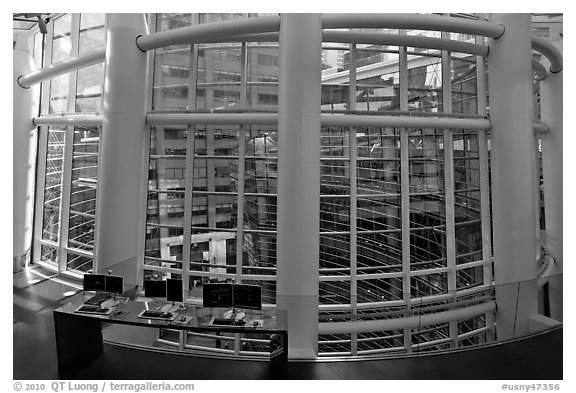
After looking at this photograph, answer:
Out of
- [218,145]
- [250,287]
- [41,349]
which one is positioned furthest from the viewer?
[218,145]

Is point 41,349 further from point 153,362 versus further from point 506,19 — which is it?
point 506,19

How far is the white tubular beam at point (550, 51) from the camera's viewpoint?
10512mm

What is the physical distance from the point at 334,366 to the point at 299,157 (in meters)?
A: 3.44

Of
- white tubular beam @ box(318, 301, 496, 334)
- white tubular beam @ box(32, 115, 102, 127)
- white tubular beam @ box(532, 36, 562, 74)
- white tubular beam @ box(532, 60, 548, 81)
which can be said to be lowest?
white tubular beam @ box(318, 301, 496, 334)

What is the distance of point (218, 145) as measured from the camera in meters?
9.98

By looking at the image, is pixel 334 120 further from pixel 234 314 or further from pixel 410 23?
pixel 234 314

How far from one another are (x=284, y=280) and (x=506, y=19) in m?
7.97

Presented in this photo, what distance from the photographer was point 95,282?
21.9 feet

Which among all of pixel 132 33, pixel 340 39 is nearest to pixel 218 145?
pixel 132 33

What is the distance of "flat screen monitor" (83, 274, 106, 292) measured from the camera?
21.8ft

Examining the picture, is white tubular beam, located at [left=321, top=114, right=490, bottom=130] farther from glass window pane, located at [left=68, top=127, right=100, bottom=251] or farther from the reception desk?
glass window pane, located at [left=68, top=127, right=100, bottom=251]

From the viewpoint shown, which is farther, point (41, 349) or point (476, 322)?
point (476, 322)

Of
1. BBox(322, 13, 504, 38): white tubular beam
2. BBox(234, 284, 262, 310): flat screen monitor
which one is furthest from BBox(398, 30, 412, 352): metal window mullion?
BBox(234, 284, 262, 310): flat screen monitor

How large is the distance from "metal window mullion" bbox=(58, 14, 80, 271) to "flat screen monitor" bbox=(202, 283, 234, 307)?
8.84 m
